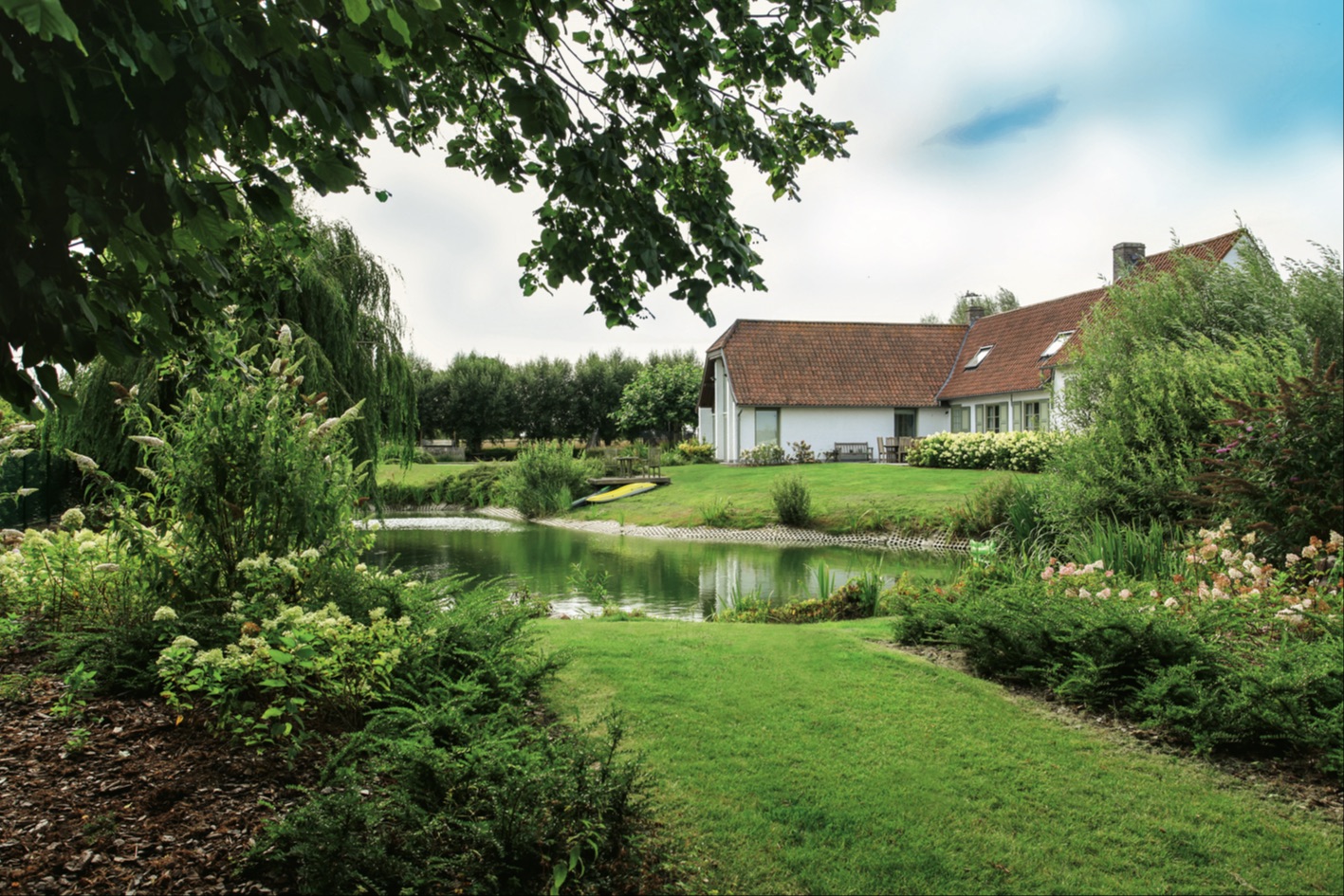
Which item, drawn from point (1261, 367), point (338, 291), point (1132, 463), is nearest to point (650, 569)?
point (338, 291)

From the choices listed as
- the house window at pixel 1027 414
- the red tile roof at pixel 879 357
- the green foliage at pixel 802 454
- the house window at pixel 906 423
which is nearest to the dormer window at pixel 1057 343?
the red tile roof at pixel 879 357

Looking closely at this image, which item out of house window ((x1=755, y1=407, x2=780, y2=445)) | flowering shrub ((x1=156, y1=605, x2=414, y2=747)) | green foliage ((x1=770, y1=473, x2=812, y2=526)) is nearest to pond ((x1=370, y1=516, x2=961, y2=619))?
green foliage ((x1=770, y1=473, x2=812, y2=526))

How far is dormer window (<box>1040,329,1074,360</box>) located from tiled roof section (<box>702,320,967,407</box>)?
20.4ft

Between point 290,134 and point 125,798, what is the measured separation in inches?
108

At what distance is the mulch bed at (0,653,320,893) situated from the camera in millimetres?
3029

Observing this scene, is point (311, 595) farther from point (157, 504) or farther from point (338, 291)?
point (338, 291)

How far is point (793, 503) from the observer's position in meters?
22.8

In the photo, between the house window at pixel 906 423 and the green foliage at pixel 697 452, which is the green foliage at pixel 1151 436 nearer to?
the house window at pixel 906 423

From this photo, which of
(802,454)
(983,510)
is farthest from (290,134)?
(802,454)

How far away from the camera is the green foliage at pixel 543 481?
29594mm

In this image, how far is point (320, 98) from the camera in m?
2.76

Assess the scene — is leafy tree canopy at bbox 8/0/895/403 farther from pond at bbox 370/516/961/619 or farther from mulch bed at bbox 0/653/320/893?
pond at bbox 370/516/961/619

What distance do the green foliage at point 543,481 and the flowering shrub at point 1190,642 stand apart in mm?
22805

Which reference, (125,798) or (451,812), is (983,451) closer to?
(451,812)
